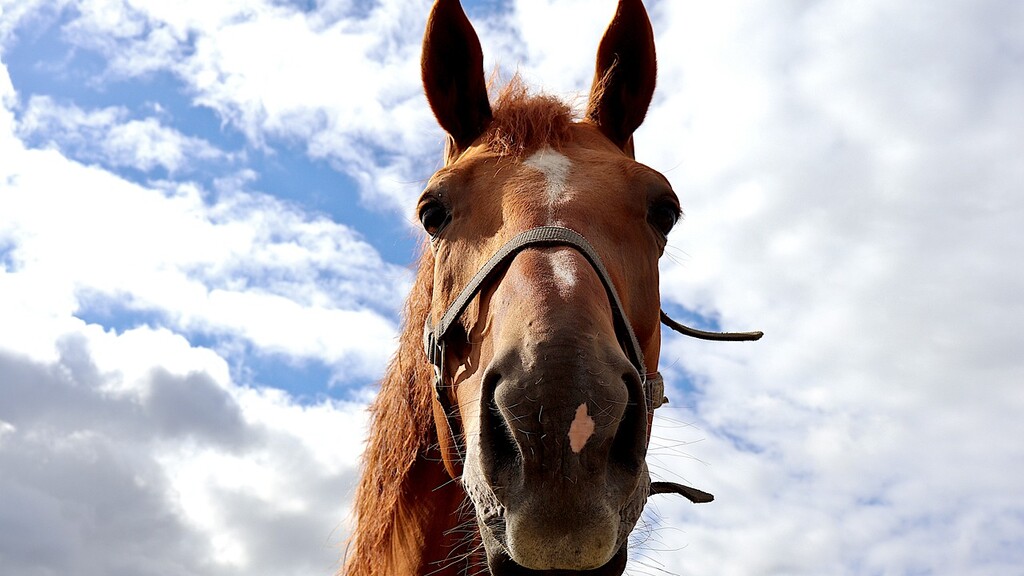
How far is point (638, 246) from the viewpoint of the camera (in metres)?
4.02

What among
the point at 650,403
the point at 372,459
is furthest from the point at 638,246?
→ the point at 372,459

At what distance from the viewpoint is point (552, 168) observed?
159 inches

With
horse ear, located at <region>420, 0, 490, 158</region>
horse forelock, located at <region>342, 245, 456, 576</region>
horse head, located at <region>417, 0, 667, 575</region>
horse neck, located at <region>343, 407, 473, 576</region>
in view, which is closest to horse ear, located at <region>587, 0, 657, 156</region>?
horse head, located at <region>417, 0, 667, 575</region>

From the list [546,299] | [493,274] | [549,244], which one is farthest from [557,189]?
[546,299]

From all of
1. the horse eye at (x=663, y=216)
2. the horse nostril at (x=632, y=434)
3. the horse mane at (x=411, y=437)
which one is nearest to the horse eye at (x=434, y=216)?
the horse mane at (x=411, y=437)

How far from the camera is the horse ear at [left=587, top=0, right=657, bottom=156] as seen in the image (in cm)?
506

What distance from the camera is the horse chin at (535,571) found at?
3033 mm

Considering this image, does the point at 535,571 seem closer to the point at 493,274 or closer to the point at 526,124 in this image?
the point at 493,274

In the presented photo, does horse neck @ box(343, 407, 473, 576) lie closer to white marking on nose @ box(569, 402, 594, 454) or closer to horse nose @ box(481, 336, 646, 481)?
horse nose @ box(481, 336, 646, 481)

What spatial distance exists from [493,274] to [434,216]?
0.79 meters

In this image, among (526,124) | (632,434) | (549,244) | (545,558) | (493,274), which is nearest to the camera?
(545,558)

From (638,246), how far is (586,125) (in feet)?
3.63

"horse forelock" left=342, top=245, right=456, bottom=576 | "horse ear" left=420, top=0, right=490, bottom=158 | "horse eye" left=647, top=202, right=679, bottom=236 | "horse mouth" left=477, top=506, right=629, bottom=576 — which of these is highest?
"horse ear" left=420, top=0, right=490, bottom=158

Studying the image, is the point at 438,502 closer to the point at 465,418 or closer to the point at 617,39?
the point at 465,418
